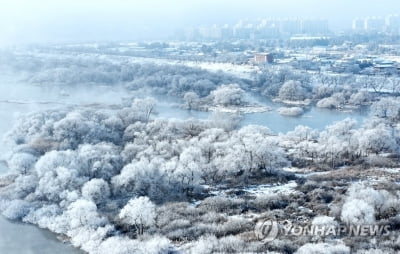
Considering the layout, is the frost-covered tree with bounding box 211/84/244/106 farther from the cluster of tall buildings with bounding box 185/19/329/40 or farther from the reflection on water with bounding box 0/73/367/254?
the cluster of tall buildings with bounding box 185/19/329/40

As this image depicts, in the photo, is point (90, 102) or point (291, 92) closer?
point (90, 102)

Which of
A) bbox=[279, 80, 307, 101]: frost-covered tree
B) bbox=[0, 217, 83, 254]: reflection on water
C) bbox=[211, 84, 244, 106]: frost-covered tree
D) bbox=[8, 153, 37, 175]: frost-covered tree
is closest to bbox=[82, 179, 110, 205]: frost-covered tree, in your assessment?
bbox=[0, 217, 83, 254]: reflection on water

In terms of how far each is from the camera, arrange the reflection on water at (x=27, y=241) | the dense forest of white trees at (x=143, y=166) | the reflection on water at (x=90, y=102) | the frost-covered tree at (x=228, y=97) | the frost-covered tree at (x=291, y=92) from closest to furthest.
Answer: the reflection on water at (x=27, y=241) < the dense forest of white trees at (x=143, y=166) < the reflection on water at (x=90, y=102) < the frost-covered tree at (x=228, y=97) < the frost-covered tree at (x=291, y=92)

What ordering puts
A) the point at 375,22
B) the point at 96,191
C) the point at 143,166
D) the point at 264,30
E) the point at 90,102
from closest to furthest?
1. the point at 96,191
2. the point at 143,166
3. the point at 90,102
4. the point at 264,30
5. the point at 375,22

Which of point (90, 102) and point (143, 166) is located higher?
point (143, 166)

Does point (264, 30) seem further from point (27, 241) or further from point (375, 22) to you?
point (27, 241)

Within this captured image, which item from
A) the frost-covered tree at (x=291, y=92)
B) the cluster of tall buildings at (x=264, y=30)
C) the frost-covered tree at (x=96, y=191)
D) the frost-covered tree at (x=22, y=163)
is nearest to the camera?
the frost-covered tree at (x=96, y=191)

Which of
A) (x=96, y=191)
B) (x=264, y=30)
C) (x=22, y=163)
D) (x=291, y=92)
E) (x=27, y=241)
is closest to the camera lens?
(x=27, y=241)

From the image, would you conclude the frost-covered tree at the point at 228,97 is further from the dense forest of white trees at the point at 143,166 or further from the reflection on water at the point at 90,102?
the dense forest of white trees at the point at 143,166

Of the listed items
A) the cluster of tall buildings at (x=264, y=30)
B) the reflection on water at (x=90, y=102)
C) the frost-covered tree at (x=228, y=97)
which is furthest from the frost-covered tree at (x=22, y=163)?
the cluster of tall buildings at (x=264, y=30)

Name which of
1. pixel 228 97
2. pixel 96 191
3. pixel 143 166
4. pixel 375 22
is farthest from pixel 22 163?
pixel 375 22
